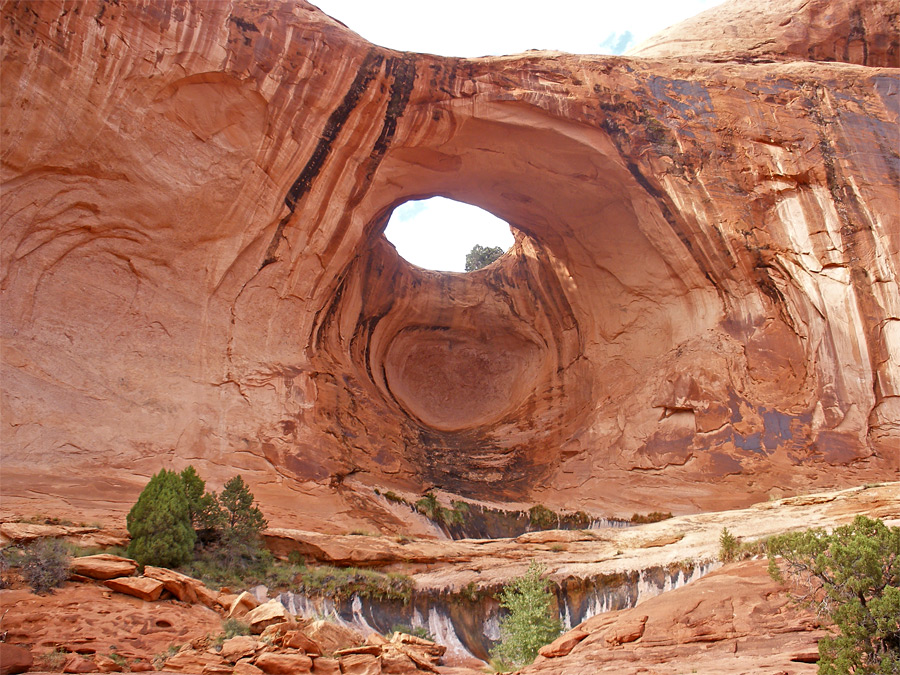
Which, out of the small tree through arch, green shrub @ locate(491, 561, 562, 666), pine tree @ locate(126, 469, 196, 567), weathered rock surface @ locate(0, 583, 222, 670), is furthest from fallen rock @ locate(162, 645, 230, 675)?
the small tree through arch

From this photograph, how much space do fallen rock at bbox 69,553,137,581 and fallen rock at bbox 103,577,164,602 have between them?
12cm

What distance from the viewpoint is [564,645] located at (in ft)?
22.4

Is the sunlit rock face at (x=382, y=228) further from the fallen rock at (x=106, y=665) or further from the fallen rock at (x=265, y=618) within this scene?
the fallen rock at (x=106, y=665)

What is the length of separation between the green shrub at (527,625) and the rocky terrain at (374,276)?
2.18 ft

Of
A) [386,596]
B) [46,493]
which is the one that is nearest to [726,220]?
[386,596]

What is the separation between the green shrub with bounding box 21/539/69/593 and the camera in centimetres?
658

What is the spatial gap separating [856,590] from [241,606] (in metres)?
5.46

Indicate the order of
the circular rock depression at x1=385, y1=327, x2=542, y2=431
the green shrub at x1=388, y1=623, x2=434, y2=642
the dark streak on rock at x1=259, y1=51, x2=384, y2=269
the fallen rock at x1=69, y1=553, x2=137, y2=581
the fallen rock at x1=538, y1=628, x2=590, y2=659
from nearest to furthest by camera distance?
the fallen rock at x1=538, y1=628, x2=590, y2=659 < the fallen rock at x1=69, y1=553, x2=137, y2=581 < the green shrub at x1=388, y1=623, x2=434, y2=642 < the dark streak on rock at x1=259, y1=51, x2=384, y2=269 < the circular rock depression at x1=385, y1=327, x2=542, y2=431

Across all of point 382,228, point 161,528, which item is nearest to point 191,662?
point 161,528

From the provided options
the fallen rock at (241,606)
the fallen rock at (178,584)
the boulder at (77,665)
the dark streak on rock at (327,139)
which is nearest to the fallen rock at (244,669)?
the boulder at (77,665)

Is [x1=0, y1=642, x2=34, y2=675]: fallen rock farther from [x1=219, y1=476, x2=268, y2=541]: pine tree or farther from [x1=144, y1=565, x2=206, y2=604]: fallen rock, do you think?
[x1=219, y1=476, x2=268, y2=541]: pine tree

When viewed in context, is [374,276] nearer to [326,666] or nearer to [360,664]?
[360,664]

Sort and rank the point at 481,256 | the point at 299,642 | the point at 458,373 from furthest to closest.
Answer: the point at 481,256 < the point at 458,373 < the point at 299,642

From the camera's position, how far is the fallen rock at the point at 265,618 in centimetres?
638
